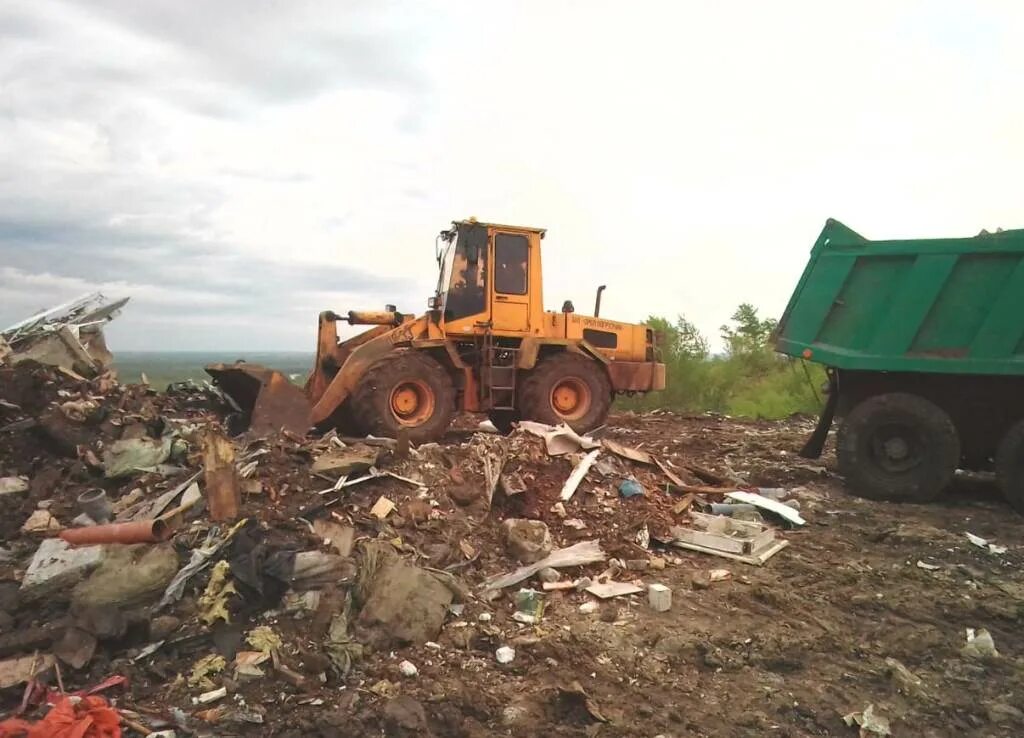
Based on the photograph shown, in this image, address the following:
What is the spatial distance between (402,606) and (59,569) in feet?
6.58

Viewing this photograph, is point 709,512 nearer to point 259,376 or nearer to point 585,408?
point 585,408

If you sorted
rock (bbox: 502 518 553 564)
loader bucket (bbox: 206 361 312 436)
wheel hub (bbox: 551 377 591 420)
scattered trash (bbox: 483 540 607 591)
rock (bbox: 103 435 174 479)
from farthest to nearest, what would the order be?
wheel hub (bbox: 551 377 591 420) < loader bucket (bbox: 206 361 312 436) < rock (bbox: 103 435 174 479) < rock (bbox: 502 518 553 564) < scattered trash (bbox: 483 540 607 591)

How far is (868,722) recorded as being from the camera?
3432 mm

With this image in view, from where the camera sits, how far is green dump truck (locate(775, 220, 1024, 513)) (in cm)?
689

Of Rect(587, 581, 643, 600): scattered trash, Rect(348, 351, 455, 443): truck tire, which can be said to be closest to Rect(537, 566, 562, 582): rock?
Rect(587, 581, 643, 600): scattered trash

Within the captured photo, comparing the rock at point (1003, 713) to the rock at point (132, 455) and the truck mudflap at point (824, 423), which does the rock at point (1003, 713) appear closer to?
the truck mudflap at point (824, 423)

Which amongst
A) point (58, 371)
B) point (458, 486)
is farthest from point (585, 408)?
point (58, 371)

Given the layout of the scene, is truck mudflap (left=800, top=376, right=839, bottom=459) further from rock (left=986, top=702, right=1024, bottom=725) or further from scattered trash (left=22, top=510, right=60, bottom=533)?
scattered trash (left=22, top=510, right=60, bottom=533)

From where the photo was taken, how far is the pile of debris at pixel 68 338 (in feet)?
30.3

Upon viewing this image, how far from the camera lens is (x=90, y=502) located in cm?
574

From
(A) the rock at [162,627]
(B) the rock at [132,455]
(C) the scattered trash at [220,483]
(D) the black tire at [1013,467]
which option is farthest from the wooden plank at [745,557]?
(B) the rock at [132,455]

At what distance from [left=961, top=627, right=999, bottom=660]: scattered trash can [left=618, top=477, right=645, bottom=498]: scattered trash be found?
8.83 feet

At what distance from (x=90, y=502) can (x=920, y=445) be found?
7104mm

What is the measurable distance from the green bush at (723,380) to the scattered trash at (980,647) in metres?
11.7
